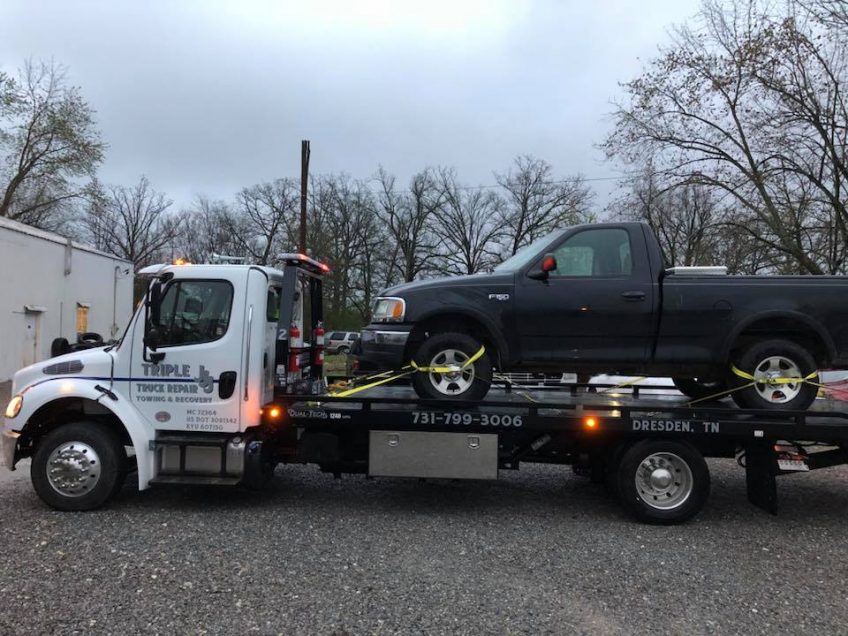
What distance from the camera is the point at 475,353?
557 centimetres

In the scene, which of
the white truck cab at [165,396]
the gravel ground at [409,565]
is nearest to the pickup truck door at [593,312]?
the gravel ground at [409,565]

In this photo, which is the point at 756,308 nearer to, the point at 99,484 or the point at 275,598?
the point at 275,598

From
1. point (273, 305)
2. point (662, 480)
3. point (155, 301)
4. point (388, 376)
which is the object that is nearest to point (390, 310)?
point (388, 376)

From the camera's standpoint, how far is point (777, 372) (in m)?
5.49

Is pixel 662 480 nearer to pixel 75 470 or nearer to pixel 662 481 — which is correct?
pixel 662 481

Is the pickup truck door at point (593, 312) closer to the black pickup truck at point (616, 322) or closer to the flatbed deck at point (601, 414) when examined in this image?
the black pickup truck at point (616, 322)

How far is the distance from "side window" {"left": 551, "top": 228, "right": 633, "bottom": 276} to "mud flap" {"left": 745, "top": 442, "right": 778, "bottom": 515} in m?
Result: 2.06

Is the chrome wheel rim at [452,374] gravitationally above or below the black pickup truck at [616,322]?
below

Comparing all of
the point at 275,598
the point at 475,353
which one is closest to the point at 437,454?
the point at 475,353

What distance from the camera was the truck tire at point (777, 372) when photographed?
17.8 ft

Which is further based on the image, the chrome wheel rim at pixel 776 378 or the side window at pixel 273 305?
the side window at pixel 273 305

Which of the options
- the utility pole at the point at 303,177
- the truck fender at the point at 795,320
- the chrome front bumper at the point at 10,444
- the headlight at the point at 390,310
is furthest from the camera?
the utility pole at the point at 303,177

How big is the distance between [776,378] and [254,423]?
4.81 meters

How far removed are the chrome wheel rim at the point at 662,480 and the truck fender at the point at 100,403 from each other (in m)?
4.50
